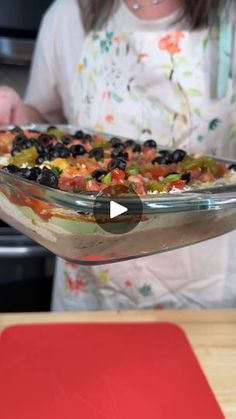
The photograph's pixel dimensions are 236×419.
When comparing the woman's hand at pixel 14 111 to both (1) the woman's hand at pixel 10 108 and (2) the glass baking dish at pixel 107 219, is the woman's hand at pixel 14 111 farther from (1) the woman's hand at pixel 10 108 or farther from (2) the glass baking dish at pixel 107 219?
(2) the glass baking dish at pixel 107 219

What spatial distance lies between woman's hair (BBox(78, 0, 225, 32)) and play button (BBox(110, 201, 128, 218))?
44cm

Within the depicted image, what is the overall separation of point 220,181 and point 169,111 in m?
0.22

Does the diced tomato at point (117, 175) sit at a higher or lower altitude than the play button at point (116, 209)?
lower

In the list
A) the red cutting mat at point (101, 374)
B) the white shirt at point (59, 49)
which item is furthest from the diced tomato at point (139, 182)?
the white shirt at point (59, 49)

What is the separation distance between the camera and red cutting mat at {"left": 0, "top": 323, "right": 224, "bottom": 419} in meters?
0.56

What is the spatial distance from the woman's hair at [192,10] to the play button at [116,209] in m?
0.44

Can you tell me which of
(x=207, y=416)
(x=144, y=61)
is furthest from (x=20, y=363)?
(x=144, y=61)

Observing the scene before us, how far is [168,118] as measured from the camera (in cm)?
79

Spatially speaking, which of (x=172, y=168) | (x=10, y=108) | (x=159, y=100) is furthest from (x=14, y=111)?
(x=172, y=168)

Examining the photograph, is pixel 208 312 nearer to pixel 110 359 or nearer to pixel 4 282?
pixel 110 359

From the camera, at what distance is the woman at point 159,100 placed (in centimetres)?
77

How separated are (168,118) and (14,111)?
233mm

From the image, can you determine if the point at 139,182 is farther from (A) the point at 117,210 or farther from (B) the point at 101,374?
(B) the point at 101,374

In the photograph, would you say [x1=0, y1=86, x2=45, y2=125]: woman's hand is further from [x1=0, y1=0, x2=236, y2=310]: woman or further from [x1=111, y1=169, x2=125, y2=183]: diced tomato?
[x1=111, y1=169, x2=125, y2=183]: diced tomato
